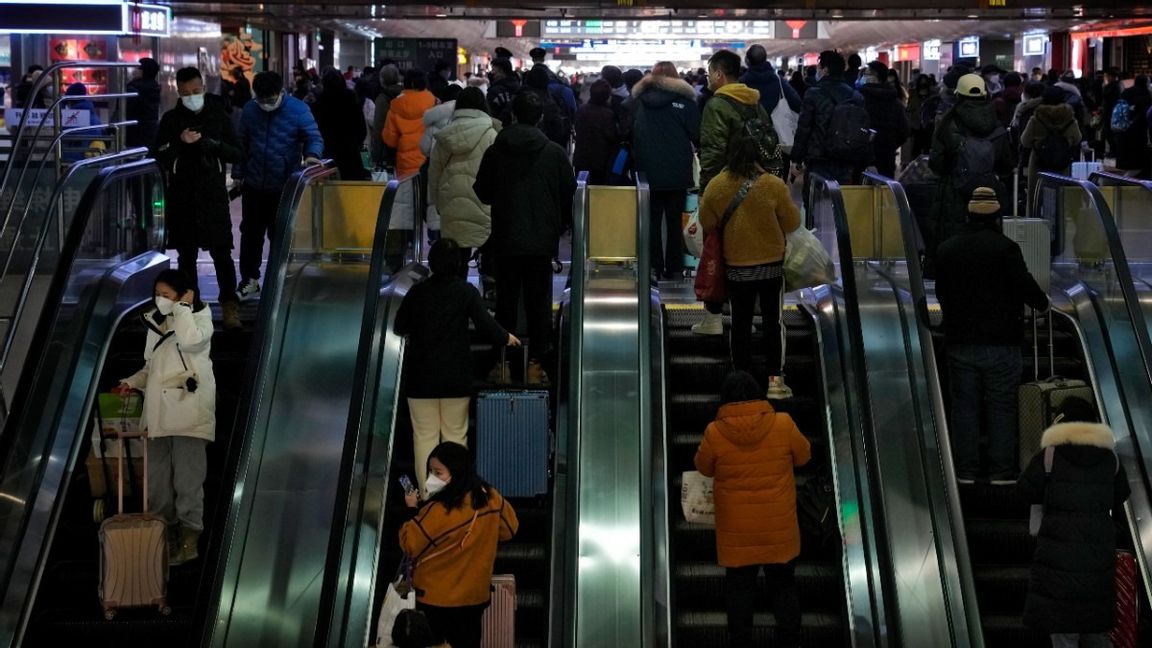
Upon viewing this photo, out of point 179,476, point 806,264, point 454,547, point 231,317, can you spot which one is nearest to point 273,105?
point 231,317

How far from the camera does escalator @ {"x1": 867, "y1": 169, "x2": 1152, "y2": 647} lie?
8477 millimetres

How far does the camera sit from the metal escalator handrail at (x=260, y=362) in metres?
7.81

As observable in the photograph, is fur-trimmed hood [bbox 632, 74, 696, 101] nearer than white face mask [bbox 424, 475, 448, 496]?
No

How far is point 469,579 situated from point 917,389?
294cm

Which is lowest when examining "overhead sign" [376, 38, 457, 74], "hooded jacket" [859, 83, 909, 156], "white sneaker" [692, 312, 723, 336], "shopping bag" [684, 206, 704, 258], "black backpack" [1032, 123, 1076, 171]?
"white sneaker" [692, 312, 723, 336]

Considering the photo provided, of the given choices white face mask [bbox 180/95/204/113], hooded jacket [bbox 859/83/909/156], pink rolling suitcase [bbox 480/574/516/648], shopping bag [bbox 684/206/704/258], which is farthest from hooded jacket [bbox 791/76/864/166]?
pink rolling suitcase [bbox 480/574/516/648]

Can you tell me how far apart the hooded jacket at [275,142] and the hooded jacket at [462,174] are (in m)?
0.93

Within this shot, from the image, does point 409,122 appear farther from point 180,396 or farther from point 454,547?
point 454,547

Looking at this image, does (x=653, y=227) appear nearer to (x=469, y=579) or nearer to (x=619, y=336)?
(x=619, y=336)

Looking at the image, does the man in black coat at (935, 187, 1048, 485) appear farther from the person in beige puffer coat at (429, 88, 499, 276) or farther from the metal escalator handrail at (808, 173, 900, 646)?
the person in beige puffer coat at (429, 88, 499, 276)

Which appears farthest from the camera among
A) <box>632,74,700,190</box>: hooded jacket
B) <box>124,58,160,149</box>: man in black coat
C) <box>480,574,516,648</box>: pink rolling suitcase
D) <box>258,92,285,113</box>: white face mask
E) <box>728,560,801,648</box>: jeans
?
<box>124,58,160,149</box>: man in black coat

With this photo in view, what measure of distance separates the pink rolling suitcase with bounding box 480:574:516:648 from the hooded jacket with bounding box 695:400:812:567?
1.08m

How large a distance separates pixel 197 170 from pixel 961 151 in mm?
4873

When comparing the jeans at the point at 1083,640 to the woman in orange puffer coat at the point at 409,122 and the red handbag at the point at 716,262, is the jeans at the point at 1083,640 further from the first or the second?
the woman in orange puffer coat at the point at 409,122
